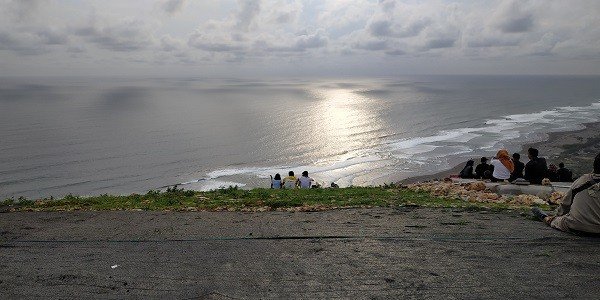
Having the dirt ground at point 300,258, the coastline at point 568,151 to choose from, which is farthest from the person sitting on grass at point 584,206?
the coastline at point 568,151

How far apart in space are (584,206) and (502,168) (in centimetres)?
955

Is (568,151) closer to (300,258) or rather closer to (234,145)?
(234,145)

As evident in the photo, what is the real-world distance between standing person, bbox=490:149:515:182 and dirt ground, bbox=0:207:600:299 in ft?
23.5

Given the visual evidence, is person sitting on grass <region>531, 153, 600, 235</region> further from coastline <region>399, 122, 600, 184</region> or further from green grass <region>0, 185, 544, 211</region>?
coastline <region>399, 122, 600, 184</region>

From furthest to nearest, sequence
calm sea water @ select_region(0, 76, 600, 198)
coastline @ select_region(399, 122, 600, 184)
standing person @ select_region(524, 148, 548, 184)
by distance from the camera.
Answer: calm sea water @ select_region(0, 76, 600, 198)
coastline @ select_region(399, 122, 600, 184)
standing person @ select_region(524, 148, 548, 184)

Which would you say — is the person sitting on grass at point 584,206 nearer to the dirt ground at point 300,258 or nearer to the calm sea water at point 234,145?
the dirt ground at point 300,258

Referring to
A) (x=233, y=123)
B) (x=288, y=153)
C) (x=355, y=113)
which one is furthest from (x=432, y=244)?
(x=355, y=113)

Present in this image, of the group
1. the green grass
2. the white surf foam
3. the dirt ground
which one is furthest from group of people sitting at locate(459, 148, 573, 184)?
the white surf foam

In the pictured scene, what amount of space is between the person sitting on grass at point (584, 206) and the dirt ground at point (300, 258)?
0.96ft

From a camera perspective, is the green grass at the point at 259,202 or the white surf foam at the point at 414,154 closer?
the green grass at the point at 259,202

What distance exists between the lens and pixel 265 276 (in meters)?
8.62

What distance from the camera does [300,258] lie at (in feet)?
31.0

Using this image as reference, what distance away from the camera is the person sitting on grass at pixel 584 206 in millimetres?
9797

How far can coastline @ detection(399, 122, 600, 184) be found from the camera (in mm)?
42250
